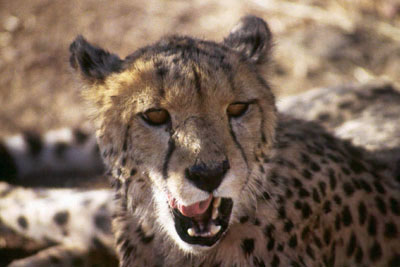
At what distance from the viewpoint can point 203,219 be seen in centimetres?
156

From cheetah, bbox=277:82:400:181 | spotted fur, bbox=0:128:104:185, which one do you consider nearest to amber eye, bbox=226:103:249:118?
cheetah, bbox=277:82:400:181

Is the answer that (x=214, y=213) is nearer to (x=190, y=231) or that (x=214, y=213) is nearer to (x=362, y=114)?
(x=190, y=231)

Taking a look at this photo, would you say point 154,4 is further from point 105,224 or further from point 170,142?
point 170,142

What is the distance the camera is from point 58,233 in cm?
267

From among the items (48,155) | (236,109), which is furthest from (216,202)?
(48,155)

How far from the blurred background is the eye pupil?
6.30ft

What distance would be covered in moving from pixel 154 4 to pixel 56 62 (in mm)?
1061

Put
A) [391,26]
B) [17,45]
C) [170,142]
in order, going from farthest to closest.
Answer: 1. [17,45]
2. [391,26]
3. [170,142]

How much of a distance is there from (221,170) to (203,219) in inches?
7.5

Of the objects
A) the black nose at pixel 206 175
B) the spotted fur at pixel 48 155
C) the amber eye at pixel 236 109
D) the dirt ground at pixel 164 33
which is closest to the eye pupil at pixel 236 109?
the amber eye at pixel 236 109

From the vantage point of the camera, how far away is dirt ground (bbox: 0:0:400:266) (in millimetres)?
3799

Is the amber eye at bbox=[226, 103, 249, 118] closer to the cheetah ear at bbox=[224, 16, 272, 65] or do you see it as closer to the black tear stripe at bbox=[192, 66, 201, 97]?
the black tear stripe at bbox=[192, 66, 201, 97]

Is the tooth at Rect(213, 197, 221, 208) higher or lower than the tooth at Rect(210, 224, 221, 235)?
higher

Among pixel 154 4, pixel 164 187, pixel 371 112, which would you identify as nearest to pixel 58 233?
pixel 164 187
